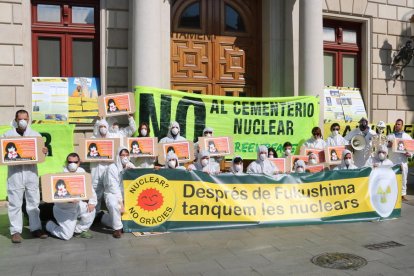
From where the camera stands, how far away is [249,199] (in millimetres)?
7695

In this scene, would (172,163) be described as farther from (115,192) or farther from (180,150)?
(115,192)

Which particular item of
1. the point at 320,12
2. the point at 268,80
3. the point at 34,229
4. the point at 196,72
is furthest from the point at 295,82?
the point at 34,229

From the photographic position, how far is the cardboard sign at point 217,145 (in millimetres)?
9234

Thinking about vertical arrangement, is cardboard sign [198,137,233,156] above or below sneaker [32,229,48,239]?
above

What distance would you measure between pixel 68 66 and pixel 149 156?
3780mm

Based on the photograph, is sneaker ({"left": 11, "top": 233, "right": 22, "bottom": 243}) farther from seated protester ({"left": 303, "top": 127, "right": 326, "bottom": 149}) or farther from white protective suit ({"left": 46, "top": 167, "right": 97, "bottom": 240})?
seated protester ({"left": 303, "top": 127, "right": 326, "bottom": 149})

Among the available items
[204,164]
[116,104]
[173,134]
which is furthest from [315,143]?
[116,104]

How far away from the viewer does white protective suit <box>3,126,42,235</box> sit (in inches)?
278

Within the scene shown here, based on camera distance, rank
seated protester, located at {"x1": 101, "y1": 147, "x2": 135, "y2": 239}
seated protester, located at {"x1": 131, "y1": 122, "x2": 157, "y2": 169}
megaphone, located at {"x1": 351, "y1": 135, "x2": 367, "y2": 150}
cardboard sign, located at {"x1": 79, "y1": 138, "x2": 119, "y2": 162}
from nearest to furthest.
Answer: seated protester, located at {"x1": 101, "y1": 147, "x2": 135, "y2": 239}
cardboard sign, located at {"x1": 79, "y1": 138, "x2": 119, "y2": 162}
seated protester, located at {"x1": 131, "y1": 122, "x2": 157, "y2": 169}
megaphone, located at {"x1": 351, "y1": 135, "x2": 367, "y2": 150}

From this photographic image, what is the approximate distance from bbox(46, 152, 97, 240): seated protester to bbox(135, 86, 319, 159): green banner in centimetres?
276

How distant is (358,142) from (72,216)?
275 inches

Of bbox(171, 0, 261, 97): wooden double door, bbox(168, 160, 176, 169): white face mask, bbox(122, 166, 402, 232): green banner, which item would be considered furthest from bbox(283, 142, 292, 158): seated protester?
bbox(168, 160, 176, 169): white face mask

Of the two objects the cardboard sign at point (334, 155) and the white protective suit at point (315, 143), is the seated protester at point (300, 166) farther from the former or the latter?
the white protective suit at point (315, 143)

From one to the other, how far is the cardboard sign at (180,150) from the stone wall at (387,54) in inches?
291
